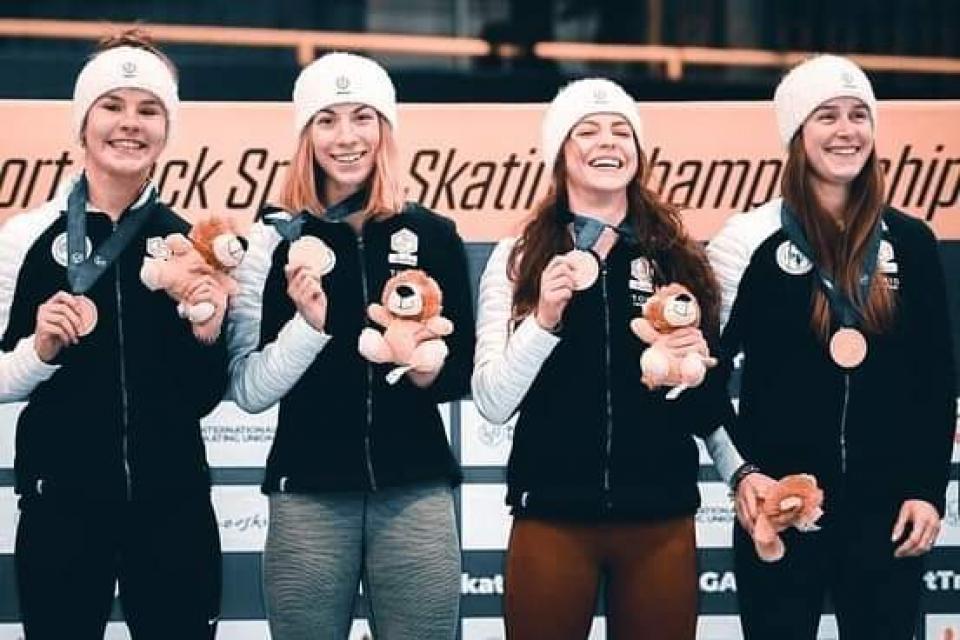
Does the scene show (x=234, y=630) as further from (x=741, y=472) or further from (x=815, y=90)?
(x=815, y=90)

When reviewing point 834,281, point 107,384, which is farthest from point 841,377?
point 107,384

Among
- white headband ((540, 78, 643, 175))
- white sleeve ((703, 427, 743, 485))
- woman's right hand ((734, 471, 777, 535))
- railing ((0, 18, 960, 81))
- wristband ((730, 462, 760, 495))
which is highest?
railing ((0, 18, 960, 81))

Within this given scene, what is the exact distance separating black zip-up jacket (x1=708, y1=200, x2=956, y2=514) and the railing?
1.73m

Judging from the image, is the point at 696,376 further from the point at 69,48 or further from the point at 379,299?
the point at 69,48

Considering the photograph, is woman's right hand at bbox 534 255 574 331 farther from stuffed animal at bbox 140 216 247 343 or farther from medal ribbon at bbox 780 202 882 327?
stuffed animal at bbox 140 216 247 343

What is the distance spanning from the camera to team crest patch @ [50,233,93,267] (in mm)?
3416

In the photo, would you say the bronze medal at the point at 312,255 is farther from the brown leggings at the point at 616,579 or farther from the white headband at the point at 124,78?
the brown leggings at the point at 616,579

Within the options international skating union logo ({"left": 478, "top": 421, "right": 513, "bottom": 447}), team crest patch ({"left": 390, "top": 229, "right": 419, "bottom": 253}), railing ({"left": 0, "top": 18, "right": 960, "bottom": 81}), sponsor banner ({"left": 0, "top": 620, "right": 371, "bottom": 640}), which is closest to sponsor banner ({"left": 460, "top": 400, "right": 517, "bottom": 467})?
international skating union logo ({"left": 478, "top": 421, "right": 513, "bottom": 447})

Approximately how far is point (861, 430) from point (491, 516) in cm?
115

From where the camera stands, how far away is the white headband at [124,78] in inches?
137

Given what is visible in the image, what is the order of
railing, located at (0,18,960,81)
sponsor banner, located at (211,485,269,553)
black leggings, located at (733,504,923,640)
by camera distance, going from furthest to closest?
railing, located at (0,18,960,81) < sponsor banner, located at (211,485,269,553) < black leggings, located at (733,504,923,640)

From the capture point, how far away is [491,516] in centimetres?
427

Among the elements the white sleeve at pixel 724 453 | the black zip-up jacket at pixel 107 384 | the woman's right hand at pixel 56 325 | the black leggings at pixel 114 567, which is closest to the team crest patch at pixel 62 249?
the black zip-up jacket at pixel 107 384

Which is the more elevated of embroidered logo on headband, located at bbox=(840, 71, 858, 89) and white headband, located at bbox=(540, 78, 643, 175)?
embroidered logo on headband, located at bbox=(840, 71, 858, 89)
